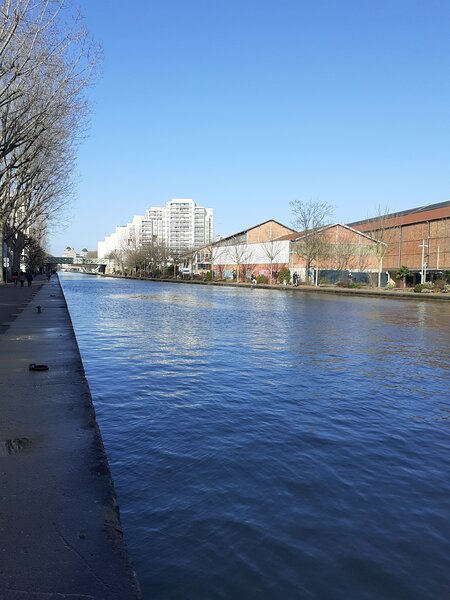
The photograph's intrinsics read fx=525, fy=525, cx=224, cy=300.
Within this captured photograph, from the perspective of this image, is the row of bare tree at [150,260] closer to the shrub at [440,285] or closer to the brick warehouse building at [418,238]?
the brick warehouse building at [418,238]

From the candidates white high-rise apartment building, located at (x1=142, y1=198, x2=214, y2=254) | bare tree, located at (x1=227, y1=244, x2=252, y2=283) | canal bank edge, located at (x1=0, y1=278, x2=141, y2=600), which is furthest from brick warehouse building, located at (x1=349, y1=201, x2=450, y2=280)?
white high-rise apartment building, located at (x1=142, y1=198, x2=214, y2=254)

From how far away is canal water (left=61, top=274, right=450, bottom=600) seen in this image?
3.43 meters

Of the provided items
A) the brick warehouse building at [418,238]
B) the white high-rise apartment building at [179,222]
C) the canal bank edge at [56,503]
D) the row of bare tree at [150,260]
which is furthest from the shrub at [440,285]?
the white high-rise apartment building at [179,222]

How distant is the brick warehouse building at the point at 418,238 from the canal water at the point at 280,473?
5045cm

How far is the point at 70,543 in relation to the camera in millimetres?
3055

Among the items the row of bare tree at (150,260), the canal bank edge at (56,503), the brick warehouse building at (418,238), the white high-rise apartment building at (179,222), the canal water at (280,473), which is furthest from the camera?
the white high-rise apartment building at (179,222)

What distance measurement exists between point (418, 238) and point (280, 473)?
65245 mm

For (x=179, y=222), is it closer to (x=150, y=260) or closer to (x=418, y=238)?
(x=150, y=260)

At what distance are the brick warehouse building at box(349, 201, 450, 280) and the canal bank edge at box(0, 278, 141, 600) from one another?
178ft

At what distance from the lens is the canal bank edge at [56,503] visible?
8.83 ft

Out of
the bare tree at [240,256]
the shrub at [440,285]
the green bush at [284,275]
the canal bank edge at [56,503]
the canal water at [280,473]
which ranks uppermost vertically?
the bare tree at [240,256]

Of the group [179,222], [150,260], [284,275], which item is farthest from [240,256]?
[179,222]

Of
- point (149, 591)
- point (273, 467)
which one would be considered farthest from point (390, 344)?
point (149, 591)

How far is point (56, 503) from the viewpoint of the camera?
3604 mm
